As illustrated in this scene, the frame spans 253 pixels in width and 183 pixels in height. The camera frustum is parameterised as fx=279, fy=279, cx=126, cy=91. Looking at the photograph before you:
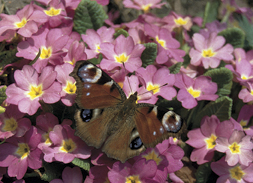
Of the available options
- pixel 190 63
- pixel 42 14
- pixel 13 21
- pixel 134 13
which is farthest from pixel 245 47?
pixel 13 21

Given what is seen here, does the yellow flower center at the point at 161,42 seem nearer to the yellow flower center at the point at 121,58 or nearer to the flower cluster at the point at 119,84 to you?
the flower cluster at the point at 119,84

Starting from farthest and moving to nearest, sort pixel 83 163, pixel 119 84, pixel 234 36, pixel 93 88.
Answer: pixel 234 36, pixel 119 84, pixel 83 163, pixel 93 88

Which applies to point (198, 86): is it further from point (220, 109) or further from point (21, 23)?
point (21, 23)

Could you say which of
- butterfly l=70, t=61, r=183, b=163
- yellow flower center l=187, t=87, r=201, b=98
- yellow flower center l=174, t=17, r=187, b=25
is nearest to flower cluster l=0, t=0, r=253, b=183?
yellow flower center l=187, t=87, r=201, b=98

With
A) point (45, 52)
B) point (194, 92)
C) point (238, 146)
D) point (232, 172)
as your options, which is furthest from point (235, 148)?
point (45, 52)

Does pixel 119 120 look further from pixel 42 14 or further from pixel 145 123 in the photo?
pixel 42 14

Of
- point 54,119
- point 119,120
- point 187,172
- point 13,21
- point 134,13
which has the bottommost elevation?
point 187,172

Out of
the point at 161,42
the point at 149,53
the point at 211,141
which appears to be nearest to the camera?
the point at 211,141

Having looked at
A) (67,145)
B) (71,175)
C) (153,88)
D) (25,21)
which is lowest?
(71,175)

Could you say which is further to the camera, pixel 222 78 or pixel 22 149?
pixel 222 78
